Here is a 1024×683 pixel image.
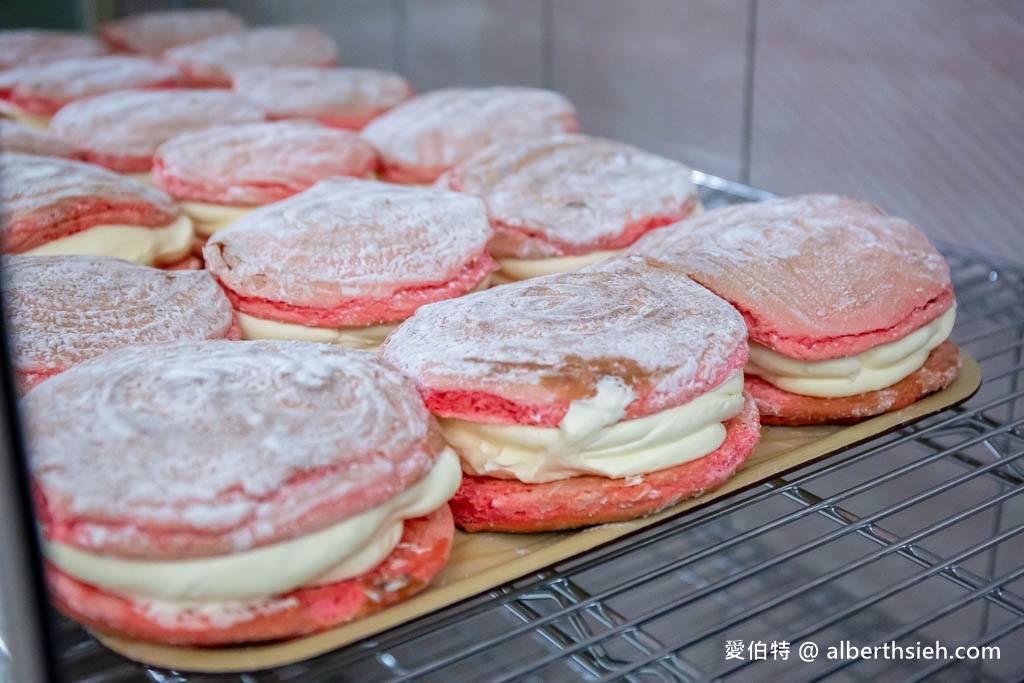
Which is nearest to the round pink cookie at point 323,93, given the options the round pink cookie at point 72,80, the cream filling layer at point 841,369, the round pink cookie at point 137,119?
the round pink cookie at point 137,119

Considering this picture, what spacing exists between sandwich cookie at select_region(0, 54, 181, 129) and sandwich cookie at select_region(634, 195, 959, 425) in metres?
1.76

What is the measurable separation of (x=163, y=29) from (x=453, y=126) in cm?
155

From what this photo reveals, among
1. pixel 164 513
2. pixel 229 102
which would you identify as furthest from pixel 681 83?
pixel 164 513

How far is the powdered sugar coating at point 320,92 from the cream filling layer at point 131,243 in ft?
2.57

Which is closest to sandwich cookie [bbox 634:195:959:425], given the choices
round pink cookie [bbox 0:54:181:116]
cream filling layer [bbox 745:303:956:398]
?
cream filling layer [bbox 745:303:956:398]

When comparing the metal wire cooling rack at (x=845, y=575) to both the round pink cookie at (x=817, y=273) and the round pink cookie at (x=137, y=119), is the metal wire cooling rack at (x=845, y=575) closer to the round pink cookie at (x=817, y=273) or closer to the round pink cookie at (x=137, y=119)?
the round pink cookie at (x=817, y=273)

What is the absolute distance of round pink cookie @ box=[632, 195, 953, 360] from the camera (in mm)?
1438

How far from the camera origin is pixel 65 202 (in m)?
1.73

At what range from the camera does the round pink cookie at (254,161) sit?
2.00 meters

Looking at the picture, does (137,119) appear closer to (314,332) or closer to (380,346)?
(314,332)

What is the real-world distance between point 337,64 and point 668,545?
1.87 metres

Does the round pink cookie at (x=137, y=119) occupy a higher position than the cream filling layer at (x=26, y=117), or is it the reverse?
the round pink cookie at (x=137, y=119)

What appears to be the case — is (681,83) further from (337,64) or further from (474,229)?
(474,229)

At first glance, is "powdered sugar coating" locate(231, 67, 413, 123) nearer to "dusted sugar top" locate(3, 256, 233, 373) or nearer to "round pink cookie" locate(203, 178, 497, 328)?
"round pink cookie" locate(203, 178, 497, 328)
